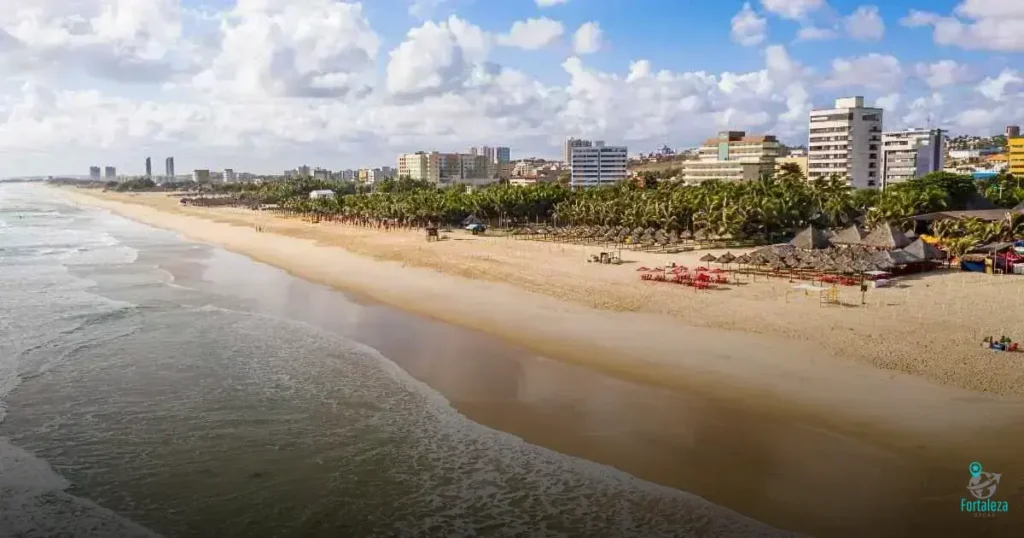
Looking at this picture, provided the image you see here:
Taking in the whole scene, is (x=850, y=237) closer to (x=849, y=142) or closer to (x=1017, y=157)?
(x=849, y=142)

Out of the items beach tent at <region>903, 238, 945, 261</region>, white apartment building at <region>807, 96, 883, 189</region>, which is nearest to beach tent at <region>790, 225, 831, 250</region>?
beach tent at <region>903, 238, 945, 261</region>

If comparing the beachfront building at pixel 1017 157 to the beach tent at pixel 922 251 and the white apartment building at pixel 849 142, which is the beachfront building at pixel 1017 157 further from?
the beach tent at pixel 922 251

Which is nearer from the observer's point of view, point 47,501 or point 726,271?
point 47,501

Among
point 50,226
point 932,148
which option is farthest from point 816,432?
point 932,148

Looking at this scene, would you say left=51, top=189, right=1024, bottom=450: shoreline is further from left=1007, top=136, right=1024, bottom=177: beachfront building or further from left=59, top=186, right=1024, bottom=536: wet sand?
left=1007, top=136, right=1024, bottom=177: beachfront building

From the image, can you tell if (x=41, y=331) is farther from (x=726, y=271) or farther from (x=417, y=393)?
(x=726, y=271)

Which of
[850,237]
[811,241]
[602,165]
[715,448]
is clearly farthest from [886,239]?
[602,165]

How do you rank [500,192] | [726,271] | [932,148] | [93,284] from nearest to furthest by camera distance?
1. [726,271]
2. [93,284]
3. [500,192]
4. [932,148]

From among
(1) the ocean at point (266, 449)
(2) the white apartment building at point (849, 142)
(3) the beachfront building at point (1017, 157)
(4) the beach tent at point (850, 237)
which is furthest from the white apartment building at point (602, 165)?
(1) the ocean at point (266, 449)
